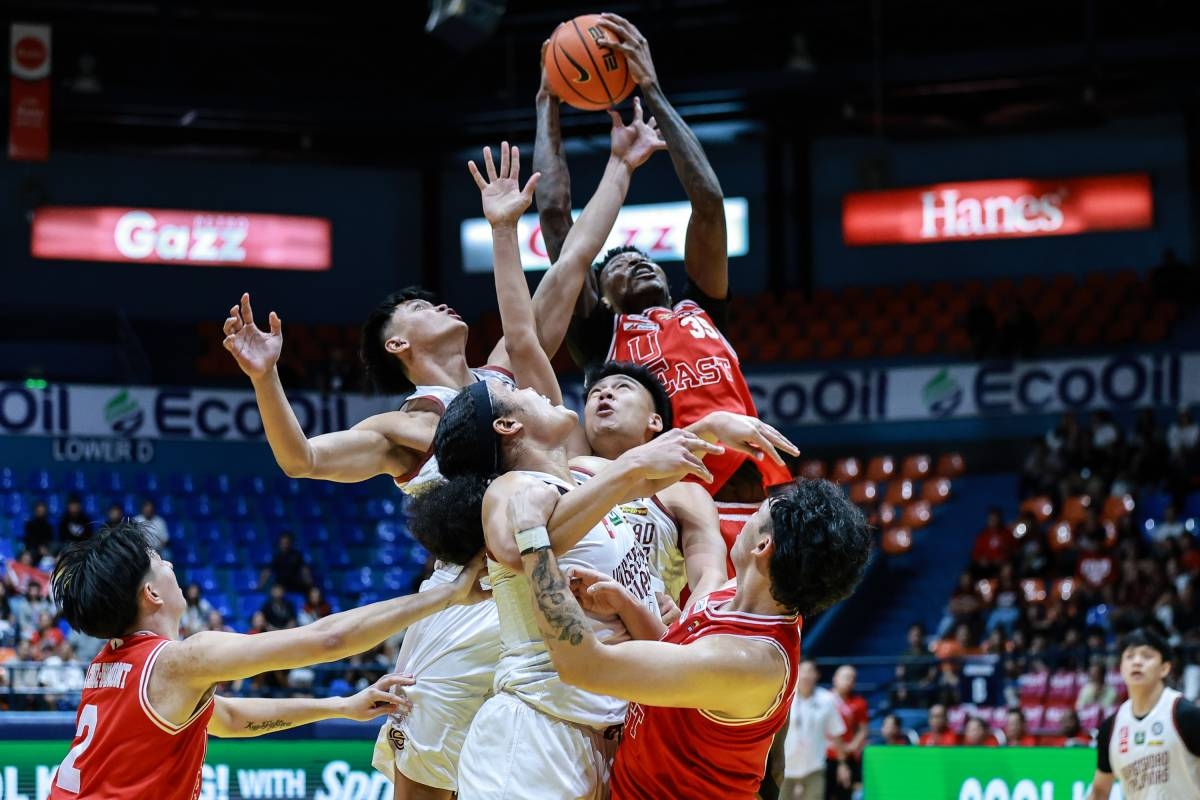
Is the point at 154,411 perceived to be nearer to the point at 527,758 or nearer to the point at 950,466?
the point at 950,466

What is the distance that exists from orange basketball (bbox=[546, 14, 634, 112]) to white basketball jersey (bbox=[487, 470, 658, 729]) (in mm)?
2310

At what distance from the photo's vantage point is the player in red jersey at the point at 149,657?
435 cm

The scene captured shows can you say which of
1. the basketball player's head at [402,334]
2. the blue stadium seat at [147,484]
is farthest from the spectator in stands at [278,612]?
the basketball player's head at [402,334]

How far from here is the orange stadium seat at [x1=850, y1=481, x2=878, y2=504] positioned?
1977 cm

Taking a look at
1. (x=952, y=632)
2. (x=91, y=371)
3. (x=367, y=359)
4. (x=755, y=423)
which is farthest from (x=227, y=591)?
(x=755, y=423)

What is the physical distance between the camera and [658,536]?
5027 millimetres

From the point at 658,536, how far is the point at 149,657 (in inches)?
63.5

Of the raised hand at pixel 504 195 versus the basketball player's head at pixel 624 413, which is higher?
the raised hand at pixel 504 195

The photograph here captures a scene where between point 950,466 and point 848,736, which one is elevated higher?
point 950,466

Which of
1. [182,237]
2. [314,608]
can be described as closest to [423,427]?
[314,608]

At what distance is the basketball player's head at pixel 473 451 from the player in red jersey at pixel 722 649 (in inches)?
14.0

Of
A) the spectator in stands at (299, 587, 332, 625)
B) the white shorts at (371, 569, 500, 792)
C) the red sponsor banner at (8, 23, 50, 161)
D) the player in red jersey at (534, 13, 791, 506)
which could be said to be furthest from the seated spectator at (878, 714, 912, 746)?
the red sponsor banner at (8, 23, 50, 161)

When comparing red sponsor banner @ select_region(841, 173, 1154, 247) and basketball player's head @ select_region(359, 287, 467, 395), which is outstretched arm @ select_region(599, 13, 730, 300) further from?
red sponsor banner @ select_region(841, 173, 1154, 247)

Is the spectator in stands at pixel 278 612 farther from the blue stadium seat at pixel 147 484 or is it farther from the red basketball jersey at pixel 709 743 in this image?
the red basketball jersey at pixel 709 743
